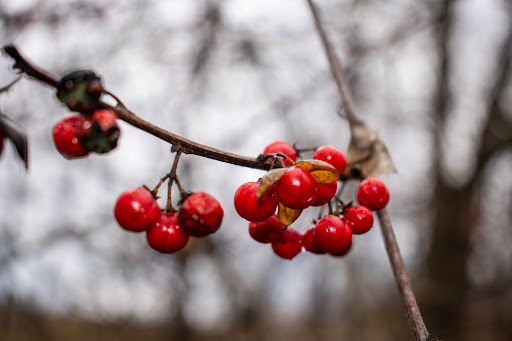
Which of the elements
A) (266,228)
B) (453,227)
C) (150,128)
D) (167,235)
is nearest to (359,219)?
(266,228)

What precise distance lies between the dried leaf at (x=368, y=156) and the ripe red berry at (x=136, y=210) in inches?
33.8

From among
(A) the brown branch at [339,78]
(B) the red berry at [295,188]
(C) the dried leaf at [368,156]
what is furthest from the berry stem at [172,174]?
(A) the brown branch at [339,78]

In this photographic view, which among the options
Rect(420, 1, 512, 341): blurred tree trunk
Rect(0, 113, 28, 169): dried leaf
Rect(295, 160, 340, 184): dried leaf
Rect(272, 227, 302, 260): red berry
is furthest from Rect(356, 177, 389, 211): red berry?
Rect(420, 1, 512, 341): blurred tree trunk

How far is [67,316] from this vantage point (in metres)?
4.88

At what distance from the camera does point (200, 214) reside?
1.20 metres

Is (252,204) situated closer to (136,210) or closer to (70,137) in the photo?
(136,210)

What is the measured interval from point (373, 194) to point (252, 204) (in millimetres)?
547

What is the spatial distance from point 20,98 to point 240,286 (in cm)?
388

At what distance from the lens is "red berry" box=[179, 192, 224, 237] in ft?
3.93

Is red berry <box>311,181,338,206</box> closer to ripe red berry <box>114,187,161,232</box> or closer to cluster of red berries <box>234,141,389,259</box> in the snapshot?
cluster of red berries <box>234,141,389,259</box>

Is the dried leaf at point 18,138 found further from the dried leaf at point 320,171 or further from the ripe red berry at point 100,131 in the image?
the dried leaf at point 320,171

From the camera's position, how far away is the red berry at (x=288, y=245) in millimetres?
1482

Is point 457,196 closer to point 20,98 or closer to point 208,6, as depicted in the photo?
point 208,6

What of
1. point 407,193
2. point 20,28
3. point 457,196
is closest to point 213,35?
point 20,28
